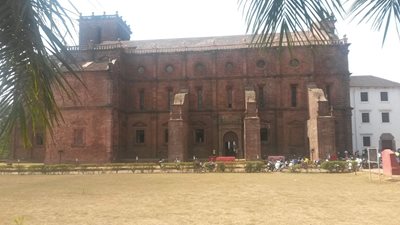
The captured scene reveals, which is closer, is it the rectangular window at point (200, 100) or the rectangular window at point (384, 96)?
the rectangular window at point (200, 100)

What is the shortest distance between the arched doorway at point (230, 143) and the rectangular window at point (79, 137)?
1406 centimetres

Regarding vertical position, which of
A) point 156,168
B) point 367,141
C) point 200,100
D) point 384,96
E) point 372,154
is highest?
point 384,96

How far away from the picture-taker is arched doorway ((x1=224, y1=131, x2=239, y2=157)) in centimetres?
4500

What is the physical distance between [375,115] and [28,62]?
177 ft

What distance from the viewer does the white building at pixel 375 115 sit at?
51219mm

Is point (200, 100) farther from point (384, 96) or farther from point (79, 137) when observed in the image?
point (384, 96)

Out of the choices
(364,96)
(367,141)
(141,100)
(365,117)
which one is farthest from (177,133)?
(364,96)

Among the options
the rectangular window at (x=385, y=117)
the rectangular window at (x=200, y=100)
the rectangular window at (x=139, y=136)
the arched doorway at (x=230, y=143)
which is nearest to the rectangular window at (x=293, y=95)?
the arched doorway at (x=230, y=143)

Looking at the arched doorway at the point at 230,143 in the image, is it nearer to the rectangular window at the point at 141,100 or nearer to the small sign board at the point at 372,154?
the rectangular window at the point at 141,100

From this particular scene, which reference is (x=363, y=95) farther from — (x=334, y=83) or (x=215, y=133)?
(x=215, y=133)

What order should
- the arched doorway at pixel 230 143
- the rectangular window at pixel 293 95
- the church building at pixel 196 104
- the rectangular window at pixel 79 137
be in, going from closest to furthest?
the church building at pixel 196 104
the rectangular window at pixel 79 137
the arched doorway at pixel 230 143
the rectangular window at pixel 293 95

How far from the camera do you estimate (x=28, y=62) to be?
2240 mm

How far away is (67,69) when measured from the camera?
2398 millimetres

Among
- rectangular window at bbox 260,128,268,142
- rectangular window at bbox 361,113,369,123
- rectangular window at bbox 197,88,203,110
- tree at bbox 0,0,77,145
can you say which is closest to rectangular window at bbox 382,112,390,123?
rectangular window at bbox 361,113,369,123
